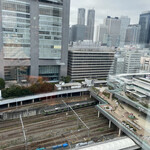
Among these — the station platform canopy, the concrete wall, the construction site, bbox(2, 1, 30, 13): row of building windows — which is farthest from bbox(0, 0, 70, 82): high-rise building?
the station platform canopy

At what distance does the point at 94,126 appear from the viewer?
22.4ft

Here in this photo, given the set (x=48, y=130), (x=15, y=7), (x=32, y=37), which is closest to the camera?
(x=48, y=130)

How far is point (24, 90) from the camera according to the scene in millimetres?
8781

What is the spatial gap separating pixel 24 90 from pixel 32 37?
4.58 metres

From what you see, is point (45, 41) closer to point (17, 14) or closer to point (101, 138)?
point (17, 14)

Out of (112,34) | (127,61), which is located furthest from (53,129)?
(112,34)

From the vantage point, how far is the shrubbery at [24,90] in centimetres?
848

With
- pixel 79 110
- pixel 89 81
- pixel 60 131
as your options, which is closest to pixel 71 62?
pixel 89 81

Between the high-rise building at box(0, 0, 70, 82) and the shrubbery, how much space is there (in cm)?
264

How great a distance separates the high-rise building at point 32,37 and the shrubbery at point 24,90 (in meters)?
2.64

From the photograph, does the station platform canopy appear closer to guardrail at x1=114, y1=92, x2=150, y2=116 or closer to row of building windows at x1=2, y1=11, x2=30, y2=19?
guardrail at x1=114, y1=92, x2=150, y2=116

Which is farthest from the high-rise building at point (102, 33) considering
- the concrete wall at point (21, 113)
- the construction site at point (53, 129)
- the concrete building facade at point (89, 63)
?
the concrete wall at point (21, 113)

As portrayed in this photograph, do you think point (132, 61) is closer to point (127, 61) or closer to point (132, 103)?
point (127, 61)

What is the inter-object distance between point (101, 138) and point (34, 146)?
111 inches
